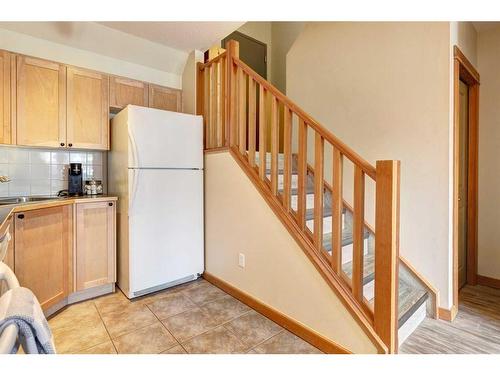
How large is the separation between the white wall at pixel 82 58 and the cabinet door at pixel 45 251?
1390 mm

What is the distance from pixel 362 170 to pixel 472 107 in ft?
6.87

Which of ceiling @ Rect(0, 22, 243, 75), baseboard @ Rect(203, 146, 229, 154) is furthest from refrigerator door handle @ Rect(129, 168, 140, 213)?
ceiling @ Rect(0, 22, 243, 75)

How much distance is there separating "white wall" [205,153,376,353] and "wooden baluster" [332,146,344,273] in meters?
0.18

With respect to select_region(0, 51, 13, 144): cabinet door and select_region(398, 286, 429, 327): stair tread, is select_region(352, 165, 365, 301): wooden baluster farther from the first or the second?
select_region(0, 51, 13, 144): cabinet door

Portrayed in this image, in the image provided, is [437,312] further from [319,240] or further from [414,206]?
[319,240]

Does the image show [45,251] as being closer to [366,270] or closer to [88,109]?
[88,109]

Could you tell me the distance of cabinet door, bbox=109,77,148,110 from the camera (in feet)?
8.89

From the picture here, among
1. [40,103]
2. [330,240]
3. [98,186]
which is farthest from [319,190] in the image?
[40,103]

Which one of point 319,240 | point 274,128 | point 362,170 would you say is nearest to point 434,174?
point 362,170

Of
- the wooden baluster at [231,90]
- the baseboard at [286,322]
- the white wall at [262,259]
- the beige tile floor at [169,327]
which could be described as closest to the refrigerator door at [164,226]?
the white wall at [262,259]

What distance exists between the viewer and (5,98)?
215 cm

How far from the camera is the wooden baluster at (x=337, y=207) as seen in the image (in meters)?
1.62

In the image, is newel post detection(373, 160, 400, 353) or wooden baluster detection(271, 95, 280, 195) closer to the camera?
newel post detection(373, 160, 400, 353)

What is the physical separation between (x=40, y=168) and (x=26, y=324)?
2.61 meters
